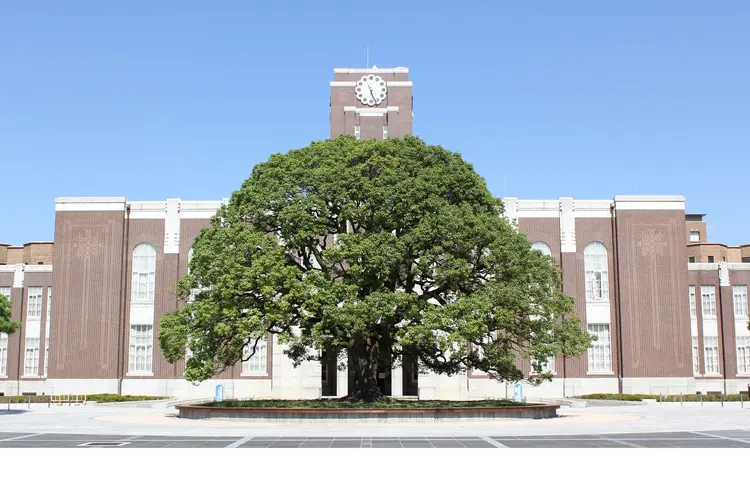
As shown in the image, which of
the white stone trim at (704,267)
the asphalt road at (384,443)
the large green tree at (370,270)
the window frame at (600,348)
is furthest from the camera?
the white stone trim at (704,267)

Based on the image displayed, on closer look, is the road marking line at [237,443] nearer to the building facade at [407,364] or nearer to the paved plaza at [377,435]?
the paved plaza at [377,435]

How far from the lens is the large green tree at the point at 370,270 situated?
3183 cm

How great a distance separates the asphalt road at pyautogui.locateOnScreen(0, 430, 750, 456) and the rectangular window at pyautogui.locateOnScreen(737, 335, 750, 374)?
3639cm

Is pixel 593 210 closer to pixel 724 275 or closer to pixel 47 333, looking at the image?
pixel 724 275

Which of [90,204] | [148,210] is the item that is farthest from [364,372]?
[90,204]

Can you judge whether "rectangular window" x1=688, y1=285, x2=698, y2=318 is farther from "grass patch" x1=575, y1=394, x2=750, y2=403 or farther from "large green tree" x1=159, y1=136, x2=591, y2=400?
"large green tree" x1=159, y1=136, x2=591, y2=400

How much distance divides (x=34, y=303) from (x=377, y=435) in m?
44.6

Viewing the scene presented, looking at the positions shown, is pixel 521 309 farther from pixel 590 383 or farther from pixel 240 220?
pixel 590 383

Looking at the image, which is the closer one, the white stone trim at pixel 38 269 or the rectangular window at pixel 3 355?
the rectangular window at pixel 3 355

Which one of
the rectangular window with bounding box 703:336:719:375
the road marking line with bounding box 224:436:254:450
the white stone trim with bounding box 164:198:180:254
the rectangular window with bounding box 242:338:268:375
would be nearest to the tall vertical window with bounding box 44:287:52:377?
the white stone trim with bounding box 164:198:180:254

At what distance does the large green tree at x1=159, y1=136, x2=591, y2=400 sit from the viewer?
A: 3183 cm

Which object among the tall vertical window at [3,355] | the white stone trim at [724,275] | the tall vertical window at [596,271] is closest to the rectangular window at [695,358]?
the white stone trim at [724,275]

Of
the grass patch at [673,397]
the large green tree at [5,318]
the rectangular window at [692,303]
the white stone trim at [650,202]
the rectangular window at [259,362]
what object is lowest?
the grass patch at [673,397]

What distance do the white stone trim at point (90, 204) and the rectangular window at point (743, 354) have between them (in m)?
46.8
